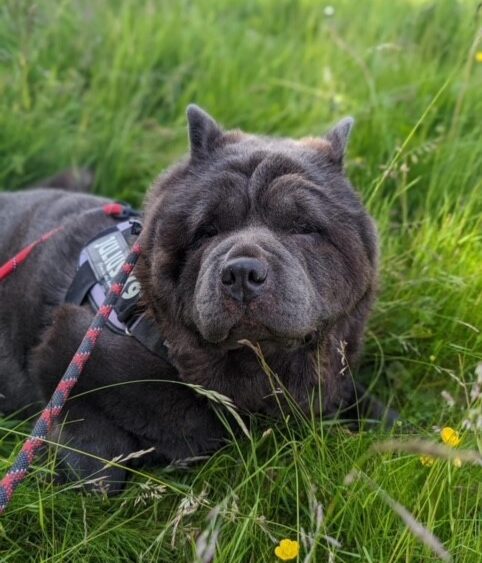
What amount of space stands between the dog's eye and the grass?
68 cm

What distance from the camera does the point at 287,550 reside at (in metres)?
2.14

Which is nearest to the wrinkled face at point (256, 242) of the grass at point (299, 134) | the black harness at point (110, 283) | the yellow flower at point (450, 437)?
the black harness at point (110, 283)

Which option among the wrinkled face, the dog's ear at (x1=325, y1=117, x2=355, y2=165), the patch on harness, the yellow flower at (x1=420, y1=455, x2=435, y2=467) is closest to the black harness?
the patch on harness

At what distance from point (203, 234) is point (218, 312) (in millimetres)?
A: 400

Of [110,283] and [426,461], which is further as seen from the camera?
[110,283]

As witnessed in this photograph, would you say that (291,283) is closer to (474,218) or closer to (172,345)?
(172,345)

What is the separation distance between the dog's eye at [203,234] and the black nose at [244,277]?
36 centimetres

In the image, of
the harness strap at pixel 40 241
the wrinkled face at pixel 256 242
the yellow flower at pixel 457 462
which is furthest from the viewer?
the harness strap at pixel 40 241

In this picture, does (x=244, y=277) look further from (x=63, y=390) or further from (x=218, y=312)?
(x=63, y=390)

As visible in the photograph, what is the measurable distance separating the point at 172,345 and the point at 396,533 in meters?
0.96

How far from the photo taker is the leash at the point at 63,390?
2180mm

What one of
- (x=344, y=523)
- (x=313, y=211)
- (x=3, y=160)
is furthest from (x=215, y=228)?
(x=3, y=160)

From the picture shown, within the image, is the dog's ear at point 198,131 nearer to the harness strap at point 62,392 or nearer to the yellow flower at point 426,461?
the harness strap at point 62,392

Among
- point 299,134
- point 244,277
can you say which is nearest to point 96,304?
point 244,277
